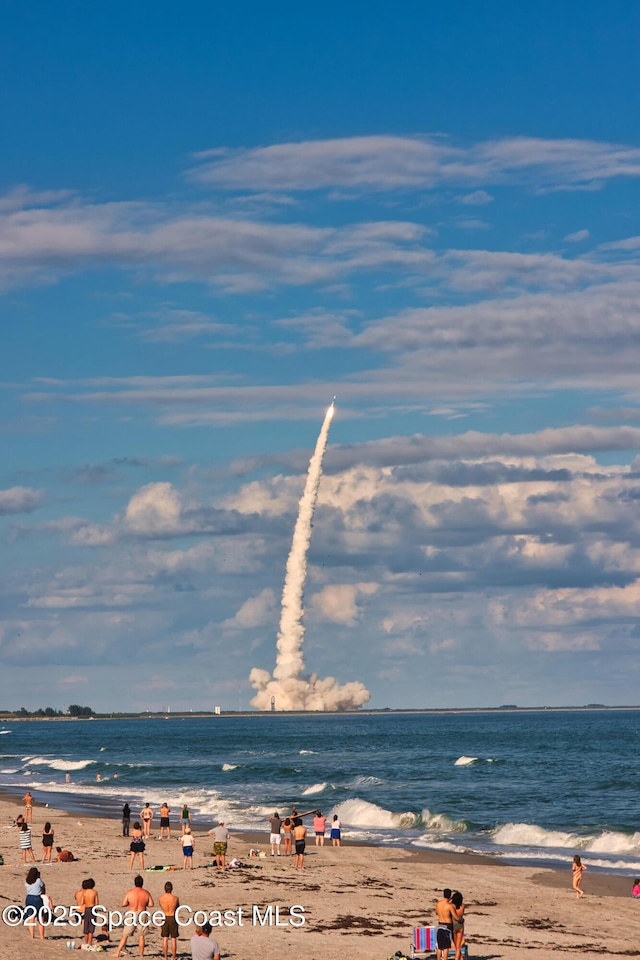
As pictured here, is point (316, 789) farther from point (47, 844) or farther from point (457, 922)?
point (457, 922)

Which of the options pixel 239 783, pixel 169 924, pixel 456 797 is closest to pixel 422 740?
pixel 239 783

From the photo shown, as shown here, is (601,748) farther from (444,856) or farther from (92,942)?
(92,942)

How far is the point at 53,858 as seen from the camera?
45.3m

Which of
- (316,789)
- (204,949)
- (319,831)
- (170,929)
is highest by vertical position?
(204,949)

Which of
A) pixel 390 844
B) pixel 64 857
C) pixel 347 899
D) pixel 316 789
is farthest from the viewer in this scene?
pixel 316 789

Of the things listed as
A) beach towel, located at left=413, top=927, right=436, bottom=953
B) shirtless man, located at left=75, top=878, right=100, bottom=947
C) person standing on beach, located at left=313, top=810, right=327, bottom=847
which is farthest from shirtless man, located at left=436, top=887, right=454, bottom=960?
person standing on beach, located at left=313, top=810, right=327, bottom=847

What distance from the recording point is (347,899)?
38.0 metres

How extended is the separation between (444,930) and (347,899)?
9709 mm

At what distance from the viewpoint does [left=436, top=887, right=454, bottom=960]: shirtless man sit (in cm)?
2867

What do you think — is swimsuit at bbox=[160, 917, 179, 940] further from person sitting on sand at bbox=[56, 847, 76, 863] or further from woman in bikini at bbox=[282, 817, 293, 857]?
woman in bikini at bbox=[282, 817, 293, 857]

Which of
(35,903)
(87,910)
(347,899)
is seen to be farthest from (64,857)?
(87,910)

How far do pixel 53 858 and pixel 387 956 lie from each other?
1952 centimetres

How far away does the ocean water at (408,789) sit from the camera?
190 feet

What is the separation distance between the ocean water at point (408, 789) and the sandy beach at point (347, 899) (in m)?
6.94
